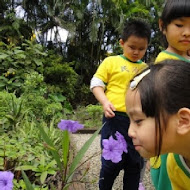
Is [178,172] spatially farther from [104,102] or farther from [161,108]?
[104,102]

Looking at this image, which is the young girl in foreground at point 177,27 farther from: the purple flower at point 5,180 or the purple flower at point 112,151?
the purple flower at point 5,180

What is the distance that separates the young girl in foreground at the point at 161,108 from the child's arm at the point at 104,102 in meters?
0.67

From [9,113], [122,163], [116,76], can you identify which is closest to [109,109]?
[116,76]

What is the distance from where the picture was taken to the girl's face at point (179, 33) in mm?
1581

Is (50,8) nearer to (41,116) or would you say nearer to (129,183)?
(41,116)

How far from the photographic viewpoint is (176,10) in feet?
5.17

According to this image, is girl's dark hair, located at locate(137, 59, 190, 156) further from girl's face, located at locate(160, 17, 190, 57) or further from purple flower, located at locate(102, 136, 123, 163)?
girl's face, located at locate(160, 17, 190, 57)

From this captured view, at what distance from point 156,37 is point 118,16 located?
9.31ft

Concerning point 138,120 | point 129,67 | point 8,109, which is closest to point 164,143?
point 138,120

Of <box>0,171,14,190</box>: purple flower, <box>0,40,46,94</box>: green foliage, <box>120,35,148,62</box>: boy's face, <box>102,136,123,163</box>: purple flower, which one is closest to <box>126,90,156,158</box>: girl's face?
<box>102,136,123,163</box>: purple flower

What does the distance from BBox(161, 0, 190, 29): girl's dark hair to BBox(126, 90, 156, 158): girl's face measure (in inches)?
26.8

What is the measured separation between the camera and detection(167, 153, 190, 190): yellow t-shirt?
3.72 feet

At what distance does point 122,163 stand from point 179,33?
87 cm

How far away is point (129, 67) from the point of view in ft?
6.61
